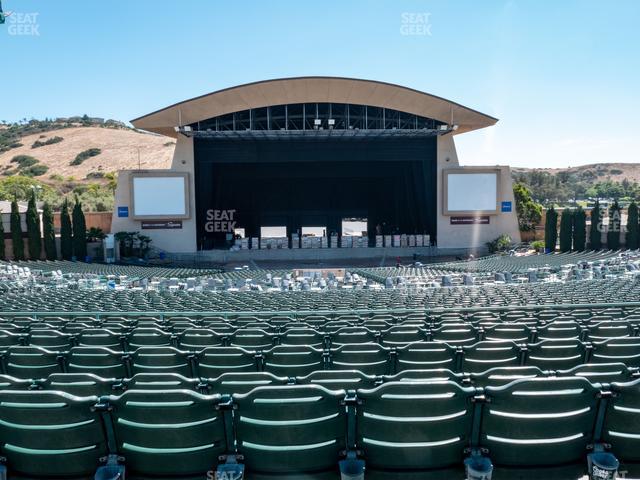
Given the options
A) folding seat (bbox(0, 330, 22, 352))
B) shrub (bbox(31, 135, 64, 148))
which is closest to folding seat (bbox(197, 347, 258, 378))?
folding seat (bbox(0, 330, 22, 352))

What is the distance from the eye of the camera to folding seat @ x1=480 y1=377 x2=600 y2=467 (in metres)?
2.74

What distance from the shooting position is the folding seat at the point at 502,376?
11.3 ft

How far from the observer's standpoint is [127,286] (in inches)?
730

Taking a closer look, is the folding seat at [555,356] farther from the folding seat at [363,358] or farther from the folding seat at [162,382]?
the folding seat at [162,382]

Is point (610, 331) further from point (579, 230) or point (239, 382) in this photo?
point (579, 230)

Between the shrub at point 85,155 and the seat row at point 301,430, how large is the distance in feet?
450

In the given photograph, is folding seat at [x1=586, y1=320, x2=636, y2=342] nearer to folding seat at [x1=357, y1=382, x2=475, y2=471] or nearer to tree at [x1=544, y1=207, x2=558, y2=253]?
folding seat at [x1=357, y1=382, x2=475, y2=471]

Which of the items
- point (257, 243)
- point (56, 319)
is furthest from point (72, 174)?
point (56, 319)

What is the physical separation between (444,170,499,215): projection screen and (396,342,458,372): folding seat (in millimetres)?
35193

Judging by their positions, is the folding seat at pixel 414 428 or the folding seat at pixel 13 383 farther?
the folding seat at pixel 13 383

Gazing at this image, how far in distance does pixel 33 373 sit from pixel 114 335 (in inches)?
50.5

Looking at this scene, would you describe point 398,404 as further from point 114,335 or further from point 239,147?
point 239,147

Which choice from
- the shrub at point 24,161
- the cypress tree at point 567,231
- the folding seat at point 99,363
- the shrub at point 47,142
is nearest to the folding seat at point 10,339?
the folding seat at point 99,363

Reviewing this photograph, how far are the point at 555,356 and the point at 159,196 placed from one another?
36.4 m
